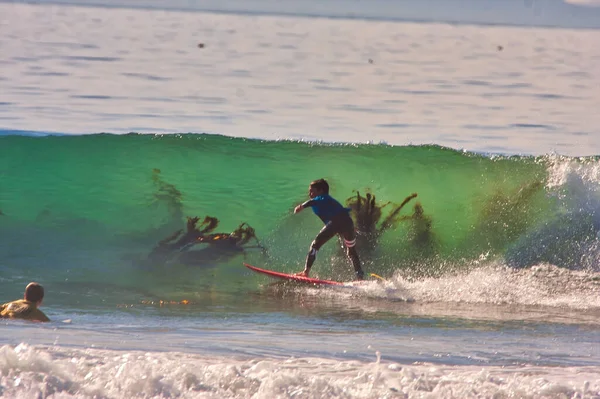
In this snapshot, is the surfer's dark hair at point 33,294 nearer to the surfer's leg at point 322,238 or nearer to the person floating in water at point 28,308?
the person floating in water at point 28,308

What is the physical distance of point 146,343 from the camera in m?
7.35

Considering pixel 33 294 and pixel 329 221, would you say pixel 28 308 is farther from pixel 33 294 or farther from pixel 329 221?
pixel 329 221

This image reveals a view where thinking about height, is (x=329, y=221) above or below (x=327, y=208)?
below

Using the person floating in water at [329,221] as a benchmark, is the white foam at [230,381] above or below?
below

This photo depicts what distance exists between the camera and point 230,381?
20.3 feet

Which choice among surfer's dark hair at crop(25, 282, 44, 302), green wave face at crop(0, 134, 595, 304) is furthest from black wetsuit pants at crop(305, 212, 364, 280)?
surfer's dark hair at crop(25, 282, 44, 302)

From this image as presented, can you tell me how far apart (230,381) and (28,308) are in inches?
102

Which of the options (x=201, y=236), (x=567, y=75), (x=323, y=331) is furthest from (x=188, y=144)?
(x=567, y=75)

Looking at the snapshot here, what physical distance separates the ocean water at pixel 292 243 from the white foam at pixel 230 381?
14 millimetres

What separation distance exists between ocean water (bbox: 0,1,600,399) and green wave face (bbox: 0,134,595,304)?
42mm

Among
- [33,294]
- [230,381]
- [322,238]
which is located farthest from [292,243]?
[230,381]

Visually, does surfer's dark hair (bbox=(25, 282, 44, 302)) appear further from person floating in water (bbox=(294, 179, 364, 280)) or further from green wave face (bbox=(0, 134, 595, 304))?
person floating in water (bbox=(294, 179, 364, 280))

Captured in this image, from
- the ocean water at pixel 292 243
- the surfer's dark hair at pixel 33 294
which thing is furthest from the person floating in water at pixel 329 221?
the surfer's dark hair at pixel 33 294

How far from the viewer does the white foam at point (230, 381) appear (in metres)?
6.04
